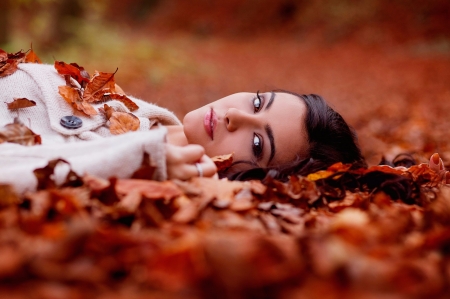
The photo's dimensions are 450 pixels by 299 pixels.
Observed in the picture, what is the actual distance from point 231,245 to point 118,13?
31.0m

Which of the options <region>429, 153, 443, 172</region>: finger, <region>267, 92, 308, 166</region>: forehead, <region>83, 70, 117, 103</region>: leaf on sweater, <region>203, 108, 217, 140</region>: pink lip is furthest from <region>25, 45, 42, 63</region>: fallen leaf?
<region>429, 153, 443, 172</region>: finger

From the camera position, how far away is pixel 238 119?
2615mm

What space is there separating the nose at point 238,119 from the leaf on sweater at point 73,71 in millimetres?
922

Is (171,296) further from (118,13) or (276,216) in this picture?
(118,13)

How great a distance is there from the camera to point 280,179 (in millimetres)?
2428

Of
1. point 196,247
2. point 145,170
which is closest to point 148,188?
point 145,170

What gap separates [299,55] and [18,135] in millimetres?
15790

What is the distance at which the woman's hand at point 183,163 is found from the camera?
2115 mm

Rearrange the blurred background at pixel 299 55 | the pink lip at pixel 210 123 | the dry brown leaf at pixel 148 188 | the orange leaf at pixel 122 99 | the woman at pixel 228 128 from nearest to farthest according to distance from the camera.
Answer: the dry brown leaf at pixel 148 188, the woman at pixel 228 128, the pink lip at pixel 210 123, the orange leaf at pixel 122 99, the blurred background at pixel 299 55

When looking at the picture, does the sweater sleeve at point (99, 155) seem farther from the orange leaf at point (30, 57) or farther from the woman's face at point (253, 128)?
the orange leaf at point (30, 57)

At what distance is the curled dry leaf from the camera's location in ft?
8.47

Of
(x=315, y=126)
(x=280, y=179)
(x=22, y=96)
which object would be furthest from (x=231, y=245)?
(x=22, y=96)

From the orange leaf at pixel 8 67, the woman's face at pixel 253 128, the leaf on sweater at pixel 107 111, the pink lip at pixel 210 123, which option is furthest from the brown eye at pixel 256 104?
the orange leaf at pixel 8 67

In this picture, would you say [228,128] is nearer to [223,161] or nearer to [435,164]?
[223,161]
